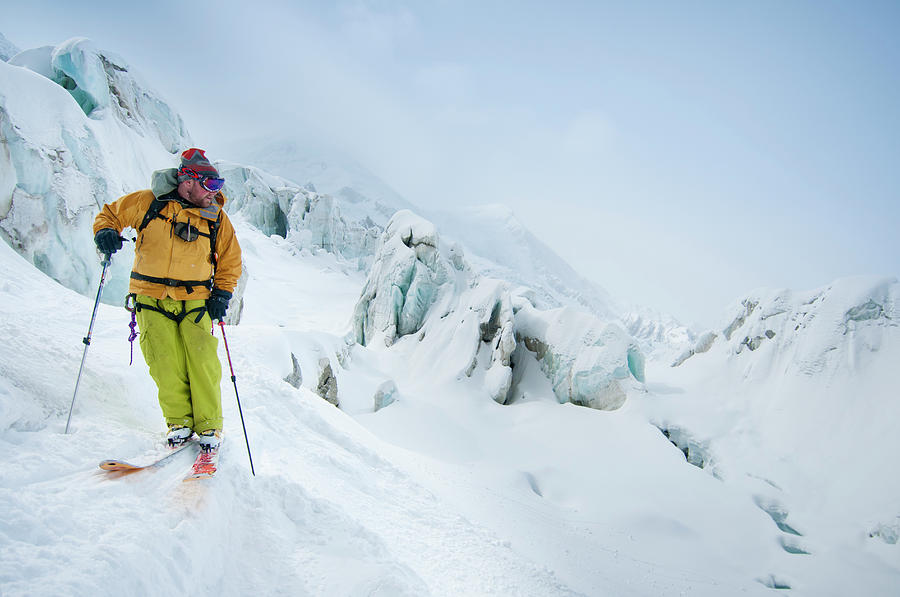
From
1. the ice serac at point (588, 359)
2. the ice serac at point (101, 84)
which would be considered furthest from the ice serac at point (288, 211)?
the ice serac at point (588, 359)

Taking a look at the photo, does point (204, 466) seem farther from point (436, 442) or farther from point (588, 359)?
point (588, 359)

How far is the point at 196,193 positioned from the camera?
3.21 metres

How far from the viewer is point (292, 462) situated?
12.8 ft

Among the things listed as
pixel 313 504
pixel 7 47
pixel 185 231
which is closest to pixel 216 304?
pixel 185 231

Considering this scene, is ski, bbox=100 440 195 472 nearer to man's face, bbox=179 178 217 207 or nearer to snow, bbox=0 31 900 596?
snow, bbox=0 31 900 596

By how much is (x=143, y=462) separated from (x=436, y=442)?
922 cm

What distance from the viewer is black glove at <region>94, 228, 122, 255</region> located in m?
3.03

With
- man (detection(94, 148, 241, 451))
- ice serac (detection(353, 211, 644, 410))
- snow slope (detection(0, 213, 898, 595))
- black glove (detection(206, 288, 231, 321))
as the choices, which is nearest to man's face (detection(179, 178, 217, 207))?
man (detection(94, 148, 241, 451))

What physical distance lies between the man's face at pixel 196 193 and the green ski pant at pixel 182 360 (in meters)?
0.85

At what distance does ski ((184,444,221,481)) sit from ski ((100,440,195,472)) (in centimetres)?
17

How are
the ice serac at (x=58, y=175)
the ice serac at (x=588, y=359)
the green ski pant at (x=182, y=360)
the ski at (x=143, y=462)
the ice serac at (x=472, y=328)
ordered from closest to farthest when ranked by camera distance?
the ski at (x=143, y=462) < the green ski pant at (x=182, y=360) < the ice serac at (x=58, y=175) < the ice serac at (x=588, y=359) < the ice serac at (x=472, y=328)

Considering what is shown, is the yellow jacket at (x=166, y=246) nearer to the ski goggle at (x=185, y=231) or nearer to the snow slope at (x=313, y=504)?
the ski goggle at (x=185, y=231)

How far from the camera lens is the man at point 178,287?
3033 mm

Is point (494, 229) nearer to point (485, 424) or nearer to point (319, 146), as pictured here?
point (319, 146)
